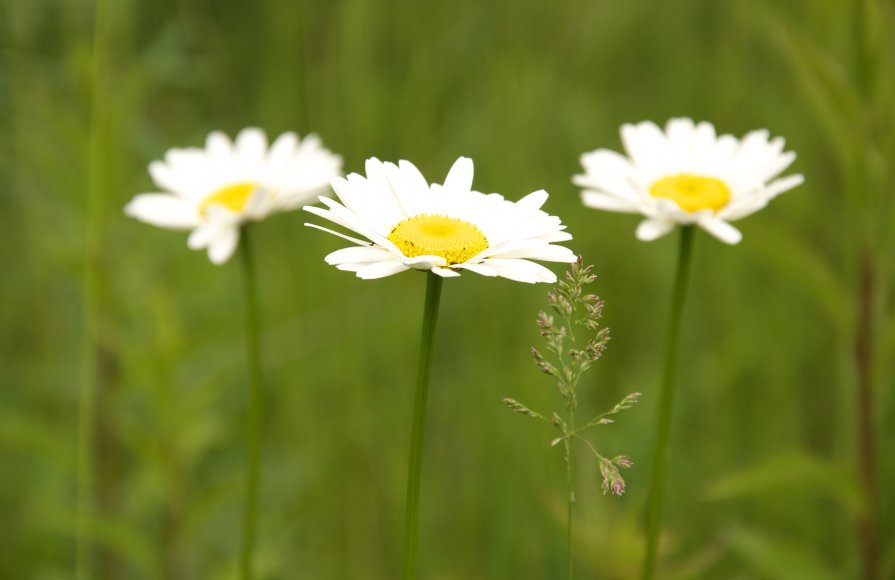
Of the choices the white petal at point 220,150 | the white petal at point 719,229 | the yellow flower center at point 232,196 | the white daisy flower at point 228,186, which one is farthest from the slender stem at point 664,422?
the white petal at point 220,150

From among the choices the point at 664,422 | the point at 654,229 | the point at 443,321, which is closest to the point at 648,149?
the point at 654,229

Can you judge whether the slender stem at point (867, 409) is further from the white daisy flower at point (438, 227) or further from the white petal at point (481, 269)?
the white petal at point (481, 269)

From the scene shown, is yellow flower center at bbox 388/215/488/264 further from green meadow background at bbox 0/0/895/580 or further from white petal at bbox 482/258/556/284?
green meadow background at bbox 0/0/895/580

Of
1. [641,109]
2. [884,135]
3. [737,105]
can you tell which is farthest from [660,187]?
[641,109]

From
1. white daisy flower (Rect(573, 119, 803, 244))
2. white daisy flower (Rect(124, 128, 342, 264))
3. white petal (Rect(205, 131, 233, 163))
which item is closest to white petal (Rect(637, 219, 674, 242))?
white daisy flower (Rect(573, 119, 803, 244))

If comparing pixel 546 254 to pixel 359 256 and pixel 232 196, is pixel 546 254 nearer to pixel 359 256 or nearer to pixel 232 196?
pixel 359 256
